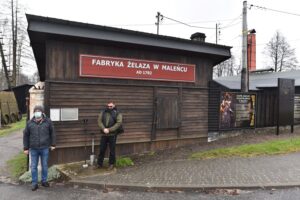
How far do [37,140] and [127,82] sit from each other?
133 inches

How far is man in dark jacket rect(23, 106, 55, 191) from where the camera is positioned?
23.0 feet

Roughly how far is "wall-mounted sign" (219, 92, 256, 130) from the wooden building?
0.90 m

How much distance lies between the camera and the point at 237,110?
12.3 metres

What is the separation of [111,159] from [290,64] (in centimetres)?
5300

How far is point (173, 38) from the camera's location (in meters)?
9.99

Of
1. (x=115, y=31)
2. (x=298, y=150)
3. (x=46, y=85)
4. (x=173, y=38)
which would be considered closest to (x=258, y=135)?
(x=298, y=150)

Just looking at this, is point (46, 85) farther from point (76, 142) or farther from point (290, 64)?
point (290, 64)

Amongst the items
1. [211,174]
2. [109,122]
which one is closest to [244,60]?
[211,174]

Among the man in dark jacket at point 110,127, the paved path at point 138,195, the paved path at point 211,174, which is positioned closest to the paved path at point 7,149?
the paved path at point 138,195

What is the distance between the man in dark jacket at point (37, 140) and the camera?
7012 mm

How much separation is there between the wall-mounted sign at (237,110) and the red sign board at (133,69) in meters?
1.84

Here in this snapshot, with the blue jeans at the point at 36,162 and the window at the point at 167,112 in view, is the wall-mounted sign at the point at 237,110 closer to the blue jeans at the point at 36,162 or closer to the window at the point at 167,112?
the window at the point at 167,112

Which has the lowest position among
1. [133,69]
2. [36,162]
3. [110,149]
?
[36,162]

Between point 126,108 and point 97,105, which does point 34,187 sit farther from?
point 126,108
